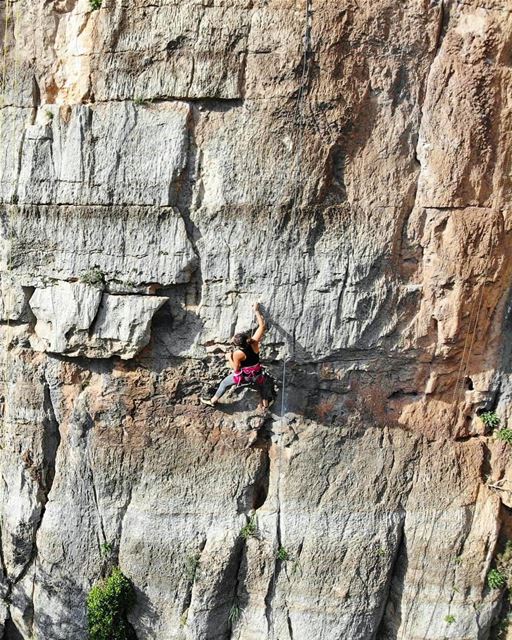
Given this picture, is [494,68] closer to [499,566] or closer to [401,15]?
[401,15]

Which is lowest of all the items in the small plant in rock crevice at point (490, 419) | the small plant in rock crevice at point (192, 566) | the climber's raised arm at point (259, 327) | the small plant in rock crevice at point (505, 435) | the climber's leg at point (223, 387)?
the small plant in rock crevice at point (192, 566)

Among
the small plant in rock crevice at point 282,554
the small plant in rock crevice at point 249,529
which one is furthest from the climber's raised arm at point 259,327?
the small plant in rock crevice at point 282,554

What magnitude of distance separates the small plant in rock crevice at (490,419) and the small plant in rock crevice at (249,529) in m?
3.65

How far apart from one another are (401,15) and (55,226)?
5267 mm

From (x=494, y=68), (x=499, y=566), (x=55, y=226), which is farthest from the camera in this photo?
(x=499, y=566)

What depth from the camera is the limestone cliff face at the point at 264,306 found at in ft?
25.0

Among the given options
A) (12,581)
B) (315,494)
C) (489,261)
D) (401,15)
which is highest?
(401,15)

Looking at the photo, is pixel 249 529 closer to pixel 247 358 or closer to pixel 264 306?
pixel 247 358

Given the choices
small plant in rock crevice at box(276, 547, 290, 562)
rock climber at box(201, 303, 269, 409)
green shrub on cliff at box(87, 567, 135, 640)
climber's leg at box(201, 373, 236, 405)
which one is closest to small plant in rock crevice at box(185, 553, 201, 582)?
green shrub on cliff at box(87, 567, 135, 640)

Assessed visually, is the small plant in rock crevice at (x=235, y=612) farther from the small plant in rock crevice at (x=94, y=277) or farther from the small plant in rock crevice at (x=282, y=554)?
the small plant in rock crevice at (x=94, y=277)

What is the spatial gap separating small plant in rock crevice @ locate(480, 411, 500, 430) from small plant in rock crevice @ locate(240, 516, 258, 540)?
365cm

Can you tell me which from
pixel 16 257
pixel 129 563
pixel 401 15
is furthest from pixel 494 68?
pixel 129 563

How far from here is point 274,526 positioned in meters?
8.64

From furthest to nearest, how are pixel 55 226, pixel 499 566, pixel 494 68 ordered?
pixel 499 566 → pixel 55 226 → pixel 494 68
